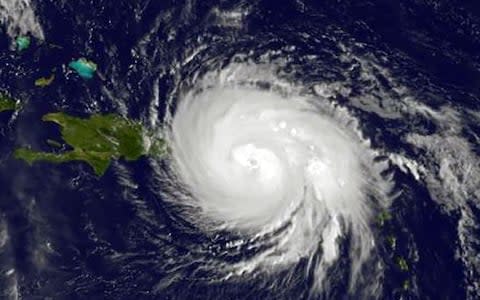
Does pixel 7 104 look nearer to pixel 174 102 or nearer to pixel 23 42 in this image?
pixel 23 42

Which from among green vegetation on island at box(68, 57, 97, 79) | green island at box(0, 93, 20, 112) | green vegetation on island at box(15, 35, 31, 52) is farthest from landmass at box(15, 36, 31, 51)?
green island at box(0, 93, 20, 112)

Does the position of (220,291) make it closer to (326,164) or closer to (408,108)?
(326,164)

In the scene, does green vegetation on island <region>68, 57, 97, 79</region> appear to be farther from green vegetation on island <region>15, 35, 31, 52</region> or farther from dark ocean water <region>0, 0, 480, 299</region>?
green vegetation on island <region>15, 35, 31, 52</region>

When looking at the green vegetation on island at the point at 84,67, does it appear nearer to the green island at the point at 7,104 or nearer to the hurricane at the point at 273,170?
the green island at the point at 7,104

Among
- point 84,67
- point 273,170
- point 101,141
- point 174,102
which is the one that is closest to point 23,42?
point 84,67

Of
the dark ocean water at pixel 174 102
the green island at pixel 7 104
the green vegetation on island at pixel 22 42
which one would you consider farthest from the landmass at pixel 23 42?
the green island at pixel 7 104

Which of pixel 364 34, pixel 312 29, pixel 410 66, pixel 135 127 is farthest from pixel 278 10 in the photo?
pixel 135 127
